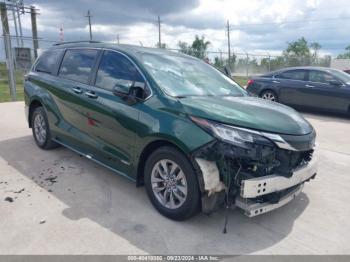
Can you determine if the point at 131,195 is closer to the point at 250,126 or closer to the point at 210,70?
the point at 250,126

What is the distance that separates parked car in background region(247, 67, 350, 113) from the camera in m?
9.21

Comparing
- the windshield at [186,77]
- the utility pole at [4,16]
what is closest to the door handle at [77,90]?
the windshield at [186,77]

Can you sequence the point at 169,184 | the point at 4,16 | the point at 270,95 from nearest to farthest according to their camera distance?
the point at 169,184 → the point at 270,95 → the point at 4,16

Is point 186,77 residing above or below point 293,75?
above

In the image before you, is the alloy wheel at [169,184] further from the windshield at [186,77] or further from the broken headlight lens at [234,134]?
the windshield at [186,77]

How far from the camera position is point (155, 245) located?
2.94 metres

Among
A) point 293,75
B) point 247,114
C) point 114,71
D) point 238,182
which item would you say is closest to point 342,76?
point 293,75

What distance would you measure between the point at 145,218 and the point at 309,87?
802 cm

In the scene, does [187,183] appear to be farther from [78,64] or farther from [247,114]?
[78,64]

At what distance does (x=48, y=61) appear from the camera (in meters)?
5.41

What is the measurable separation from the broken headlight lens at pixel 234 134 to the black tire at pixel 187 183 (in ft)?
1.26

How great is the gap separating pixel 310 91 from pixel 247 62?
1921 centimetres

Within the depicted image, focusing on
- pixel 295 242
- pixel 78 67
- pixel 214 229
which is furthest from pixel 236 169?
pixel 78 67

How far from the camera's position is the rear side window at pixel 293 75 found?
10125 millimetres
